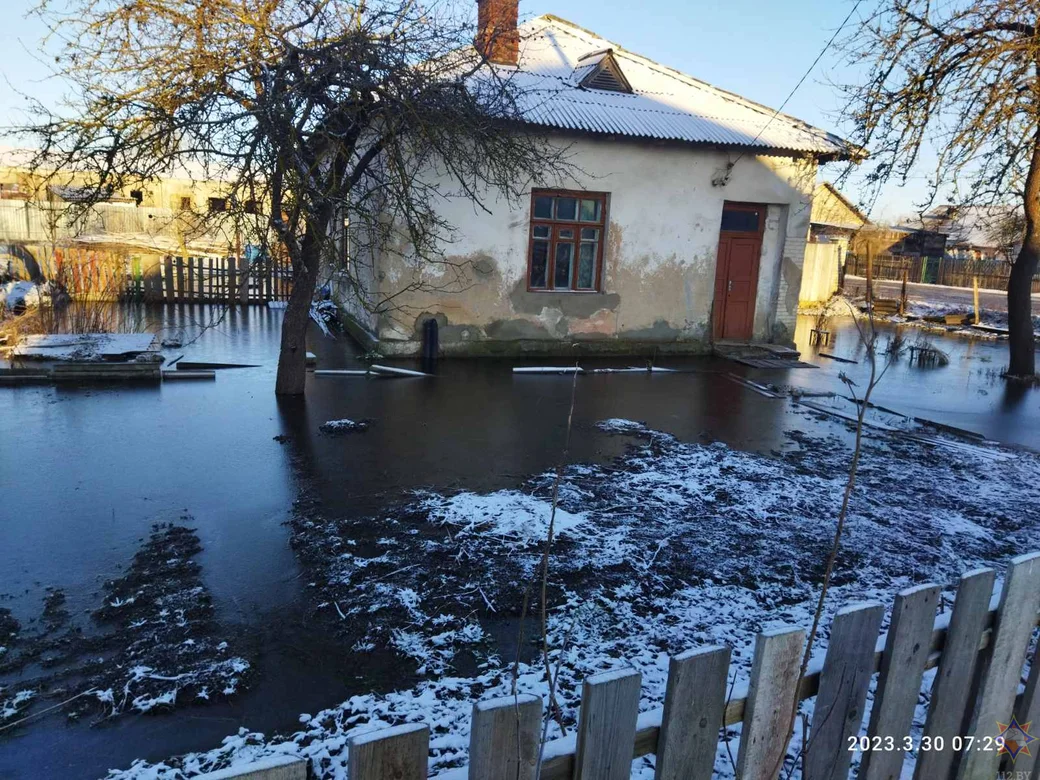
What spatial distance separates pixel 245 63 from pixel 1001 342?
18.4 meters

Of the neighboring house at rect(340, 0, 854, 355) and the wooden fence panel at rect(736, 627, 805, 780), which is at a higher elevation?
the neighboring house at rect(340, 0, 854, 355)

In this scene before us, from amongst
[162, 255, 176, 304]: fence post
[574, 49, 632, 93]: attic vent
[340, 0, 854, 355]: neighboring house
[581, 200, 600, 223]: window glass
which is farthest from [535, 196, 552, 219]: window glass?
[162, 255, 176, 304]: fence post

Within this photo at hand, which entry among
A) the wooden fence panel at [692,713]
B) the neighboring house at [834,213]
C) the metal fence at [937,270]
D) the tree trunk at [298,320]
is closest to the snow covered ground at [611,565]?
the wooden fence panel at [692,713]

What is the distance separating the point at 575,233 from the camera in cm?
1252

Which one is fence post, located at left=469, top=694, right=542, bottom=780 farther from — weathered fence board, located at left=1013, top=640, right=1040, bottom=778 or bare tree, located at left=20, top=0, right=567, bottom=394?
bare tree, located at left=20, top=0, right=567, bottom=394

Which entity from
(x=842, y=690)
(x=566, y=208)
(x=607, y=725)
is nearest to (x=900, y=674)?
(x=842, y=690)

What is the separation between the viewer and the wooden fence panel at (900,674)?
71.5 inches

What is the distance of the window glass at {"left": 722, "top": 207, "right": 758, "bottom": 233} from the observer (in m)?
13.5

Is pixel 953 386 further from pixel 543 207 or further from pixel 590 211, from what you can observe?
pixel 543 207

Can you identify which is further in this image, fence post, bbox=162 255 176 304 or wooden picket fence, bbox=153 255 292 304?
wooden picket fence, bbox=153 255 292 304

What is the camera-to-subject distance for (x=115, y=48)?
735 centimetres

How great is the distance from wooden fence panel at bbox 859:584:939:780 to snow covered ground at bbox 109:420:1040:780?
77cm

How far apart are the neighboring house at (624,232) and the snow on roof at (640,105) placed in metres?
0.05

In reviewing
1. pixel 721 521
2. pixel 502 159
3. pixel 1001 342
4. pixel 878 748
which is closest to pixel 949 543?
pixel 721 521
